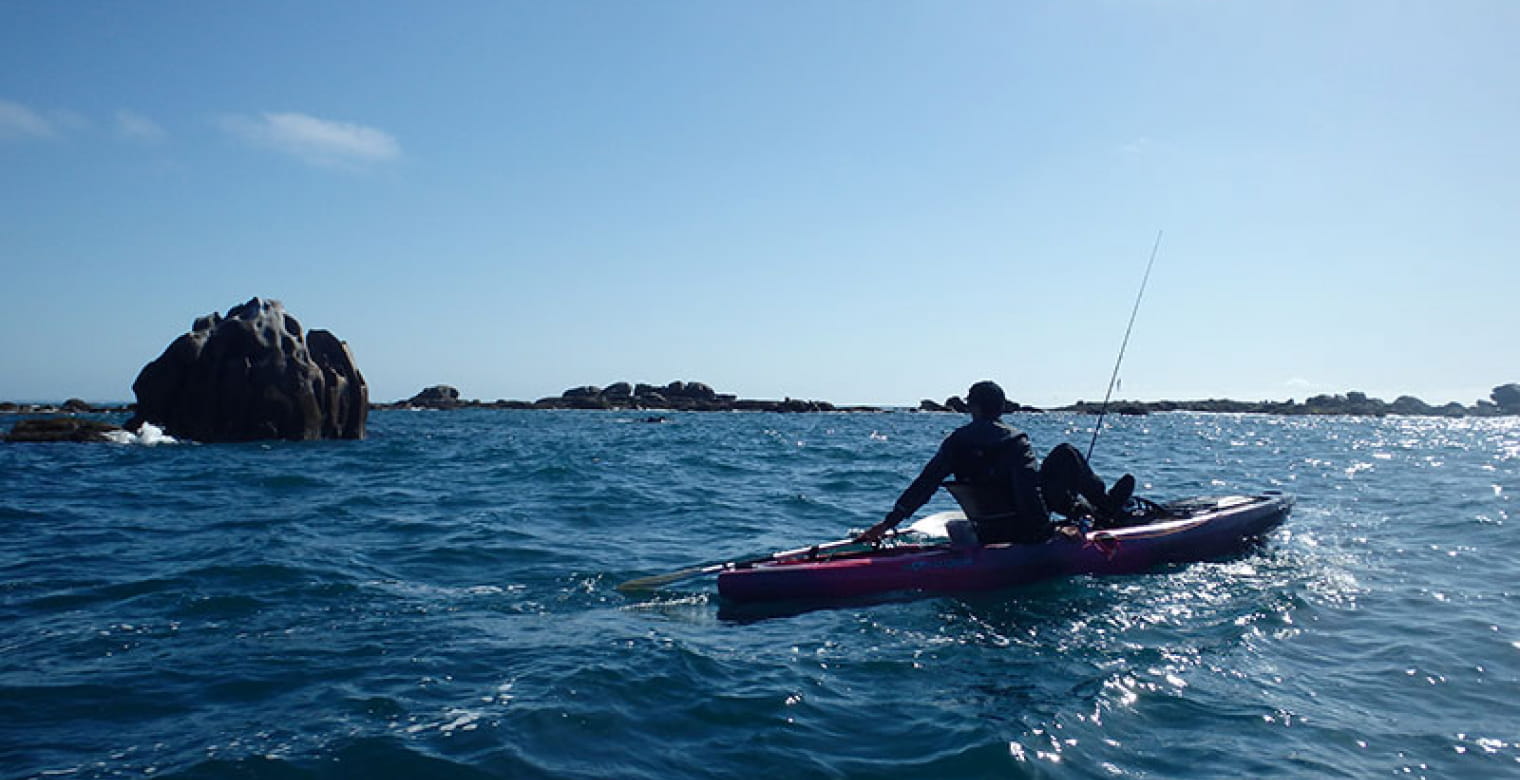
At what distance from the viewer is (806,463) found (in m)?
23.6

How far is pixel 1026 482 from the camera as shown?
8297 millimetres

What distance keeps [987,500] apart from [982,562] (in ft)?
2.29

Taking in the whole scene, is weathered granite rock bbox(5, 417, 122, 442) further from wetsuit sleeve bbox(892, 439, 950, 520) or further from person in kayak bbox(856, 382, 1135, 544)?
person in kayak bbox(856, 382, 1135, 544)

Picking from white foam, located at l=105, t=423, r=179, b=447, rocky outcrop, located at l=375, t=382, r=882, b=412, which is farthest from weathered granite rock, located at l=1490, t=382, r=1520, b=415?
white foam, located at l=105, t=423, r=179, b=447

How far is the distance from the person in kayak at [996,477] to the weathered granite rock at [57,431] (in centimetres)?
2865

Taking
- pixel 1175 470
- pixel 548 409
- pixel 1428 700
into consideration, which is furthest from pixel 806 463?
pixel 548 409

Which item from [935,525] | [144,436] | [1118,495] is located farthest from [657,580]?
[144,436]

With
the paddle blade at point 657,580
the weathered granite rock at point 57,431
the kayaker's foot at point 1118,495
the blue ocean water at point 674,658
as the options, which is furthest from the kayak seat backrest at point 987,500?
the weathered granite rock at point 57,431

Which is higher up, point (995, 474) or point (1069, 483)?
point (995, 474)

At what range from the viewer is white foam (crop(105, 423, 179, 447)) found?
2577cm

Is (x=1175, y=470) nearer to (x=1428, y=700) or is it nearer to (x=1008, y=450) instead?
(x=1008, y=450)

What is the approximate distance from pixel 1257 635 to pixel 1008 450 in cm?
258

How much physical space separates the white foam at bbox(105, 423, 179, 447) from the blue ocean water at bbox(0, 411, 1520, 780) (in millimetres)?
15155

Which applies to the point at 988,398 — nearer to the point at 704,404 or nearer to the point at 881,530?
the point at 881,530
